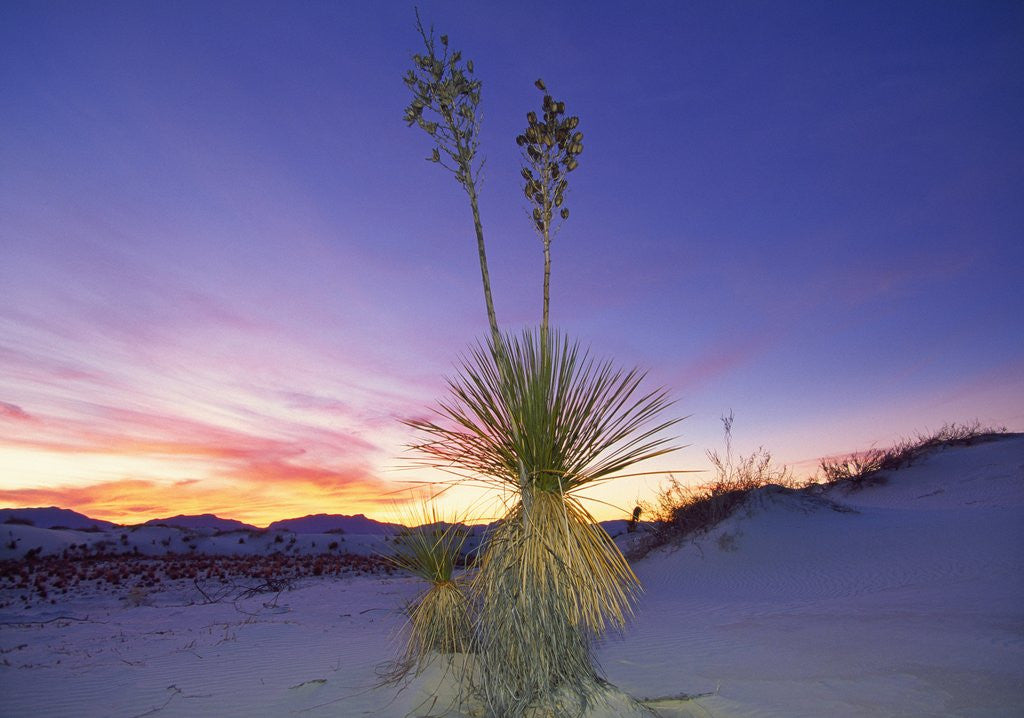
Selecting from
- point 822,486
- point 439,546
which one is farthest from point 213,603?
point 822,486

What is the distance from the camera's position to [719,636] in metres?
8.02

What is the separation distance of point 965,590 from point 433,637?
29.3ft

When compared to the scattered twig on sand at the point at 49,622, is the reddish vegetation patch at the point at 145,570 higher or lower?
higher

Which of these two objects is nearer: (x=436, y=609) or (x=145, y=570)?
(x=436, y=609)

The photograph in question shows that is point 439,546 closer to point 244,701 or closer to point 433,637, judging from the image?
point 433,637

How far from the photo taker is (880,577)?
11.4 meters

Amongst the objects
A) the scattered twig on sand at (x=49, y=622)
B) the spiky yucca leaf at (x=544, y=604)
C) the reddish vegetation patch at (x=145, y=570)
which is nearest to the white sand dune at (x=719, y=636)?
the scattered twig on sand at (x=49, y=622)

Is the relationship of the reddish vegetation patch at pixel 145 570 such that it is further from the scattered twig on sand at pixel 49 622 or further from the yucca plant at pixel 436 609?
the yucca plant at pixel 436 609

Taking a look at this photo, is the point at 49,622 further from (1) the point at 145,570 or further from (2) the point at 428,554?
(2) the point at 428,554

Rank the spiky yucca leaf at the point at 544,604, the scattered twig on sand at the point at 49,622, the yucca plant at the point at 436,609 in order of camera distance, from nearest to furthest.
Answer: the spiky yucca leaf at the point at 544,604, the yucca plant at the point at 436,609, the scattered twig on sand at the point at 49,622

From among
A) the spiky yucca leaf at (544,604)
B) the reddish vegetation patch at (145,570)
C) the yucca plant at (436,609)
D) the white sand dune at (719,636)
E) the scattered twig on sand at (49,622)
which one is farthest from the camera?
the reddish vegetation patch at (145,570)

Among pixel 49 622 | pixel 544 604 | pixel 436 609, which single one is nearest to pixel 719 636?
pixel 436 609

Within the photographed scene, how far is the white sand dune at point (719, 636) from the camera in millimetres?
5188

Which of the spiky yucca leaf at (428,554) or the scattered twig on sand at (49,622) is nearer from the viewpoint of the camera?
the spiky yucca leaf at (428,554)
